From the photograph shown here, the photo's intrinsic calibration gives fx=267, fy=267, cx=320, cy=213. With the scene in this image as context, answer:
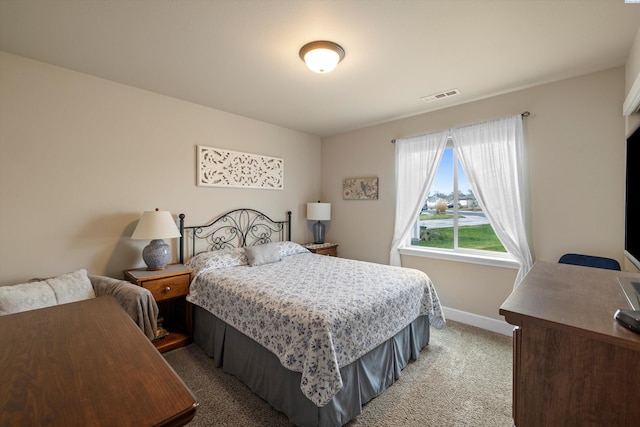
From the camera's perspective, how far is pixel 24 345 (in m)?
0.88

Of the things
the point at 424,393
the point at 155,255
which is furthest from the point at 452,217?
the point at 155,255

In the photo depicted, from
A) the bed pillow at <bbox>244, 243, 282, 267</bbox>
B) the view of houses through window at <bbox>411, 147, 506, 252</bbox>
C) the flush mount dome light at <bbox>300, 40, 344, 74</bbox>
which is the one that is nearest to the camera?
the flush mount dome light at <bbox>300, 40, 344, 74</bbox>

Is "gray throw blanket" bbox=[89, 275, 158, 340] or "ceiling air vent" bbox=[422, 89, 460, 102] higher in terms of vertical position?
"ceiling air vent" bbox=[422, 89, 460, 102]

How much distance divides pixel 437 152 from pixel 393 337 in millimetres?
2235

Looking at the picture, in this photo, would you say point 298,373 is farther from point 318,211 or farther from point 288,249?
point 318,211

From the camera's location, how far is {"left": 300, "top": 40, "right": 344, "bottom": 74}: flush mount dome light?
6.44ft

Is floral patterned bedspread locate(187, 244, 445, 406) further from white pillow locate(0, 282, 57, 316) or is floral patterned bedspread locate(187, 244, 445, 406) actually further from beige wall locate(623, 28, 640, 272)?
beige wall locate(623, 28, 640, 272)

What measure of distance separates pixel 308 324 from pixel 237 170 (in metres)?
2.47

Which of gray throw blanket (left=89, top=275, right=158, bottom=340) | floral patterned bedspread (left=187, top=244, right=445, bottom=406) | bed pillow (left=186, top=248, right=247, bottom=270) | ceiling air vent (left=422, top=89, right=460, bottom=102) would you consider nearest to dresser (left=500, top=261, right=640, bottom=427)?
floral patterned bedspread (left=187, top=244, right=445, bottom=406)

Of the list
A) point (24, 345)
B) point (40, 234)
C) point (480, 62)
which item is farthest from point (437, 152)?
point (40, 234)

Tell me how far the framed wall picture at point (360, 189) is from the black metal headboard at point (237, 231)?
0.98m

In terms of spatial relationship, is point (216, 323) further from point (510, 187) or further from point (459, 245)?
point (510, 187)

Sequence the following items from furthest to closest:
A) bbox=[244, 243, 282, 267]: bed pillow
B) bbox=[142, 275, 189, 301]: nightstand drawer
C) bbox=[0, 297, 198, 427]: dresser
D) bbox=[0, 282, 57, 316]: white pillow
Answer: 1. bbox=[244, 243, 282, 267]: bed pillow
2. bbox=[142, 275, 189, 301]: nightstand drawer
3. bbox=[0, 282, 57, 316]: white pillow
4. bbox=[0, 297, 198, 427]: dresser

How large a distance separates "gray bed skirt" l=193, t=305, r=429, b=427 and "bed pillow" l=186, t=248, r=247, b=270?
46 centimetres
